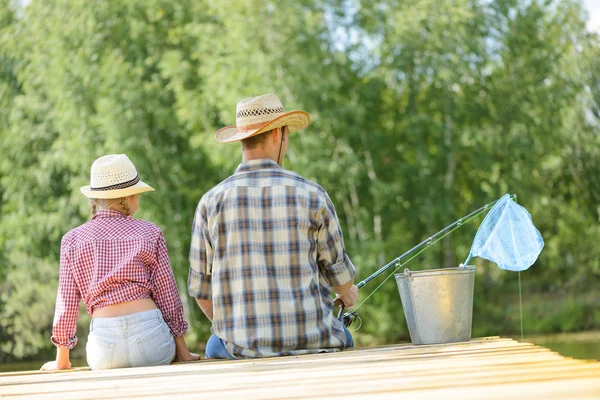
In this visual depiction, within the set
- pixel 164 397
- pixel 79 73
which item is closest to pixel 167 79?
pixel 79 73

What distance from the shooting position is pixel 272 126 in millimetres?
3383

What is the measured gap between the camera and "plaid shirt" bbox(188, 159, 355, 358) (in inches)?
127

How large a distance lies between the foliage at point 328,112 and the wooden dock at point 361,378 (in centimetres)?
1263

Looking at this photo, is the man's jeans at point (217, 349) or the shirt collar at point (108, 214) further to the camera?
the shirt collar at point (108, 214)

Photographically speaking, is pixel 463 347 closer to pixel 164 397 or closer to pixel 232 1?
pixel 164 397

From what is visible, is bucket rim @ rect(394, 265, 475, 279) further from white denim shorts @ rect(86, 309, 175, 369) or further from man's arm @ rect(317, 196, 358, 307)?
white denim shorts @ rect(86, 309, 175, 369)

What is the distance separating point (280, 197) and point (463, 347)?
0.77 meters

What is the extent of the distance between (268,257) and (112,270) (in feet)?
1.99

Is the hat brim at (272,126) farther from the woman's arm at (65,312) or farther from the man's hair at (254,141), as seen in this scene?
the woman's arm at (65,312)

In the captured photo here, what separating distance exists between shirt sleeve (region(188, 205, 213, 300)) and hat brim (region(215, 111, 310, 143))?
29cm

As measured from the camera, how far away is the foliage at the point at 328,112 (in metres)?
16.0

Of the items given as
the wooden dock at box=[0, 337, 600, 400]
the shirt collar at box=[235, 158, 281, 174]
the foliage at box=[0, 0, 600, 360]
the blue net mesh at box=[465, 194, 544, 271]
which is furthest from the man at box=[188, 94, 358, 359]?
the foliage at box=[0, 0, 600, 360]

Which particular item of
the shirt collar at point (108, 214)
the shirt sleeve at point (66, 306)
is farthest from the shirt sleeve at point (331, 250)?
the shirt sleeve at point (66, 306)

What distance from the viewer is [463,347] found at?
10.2 ft
